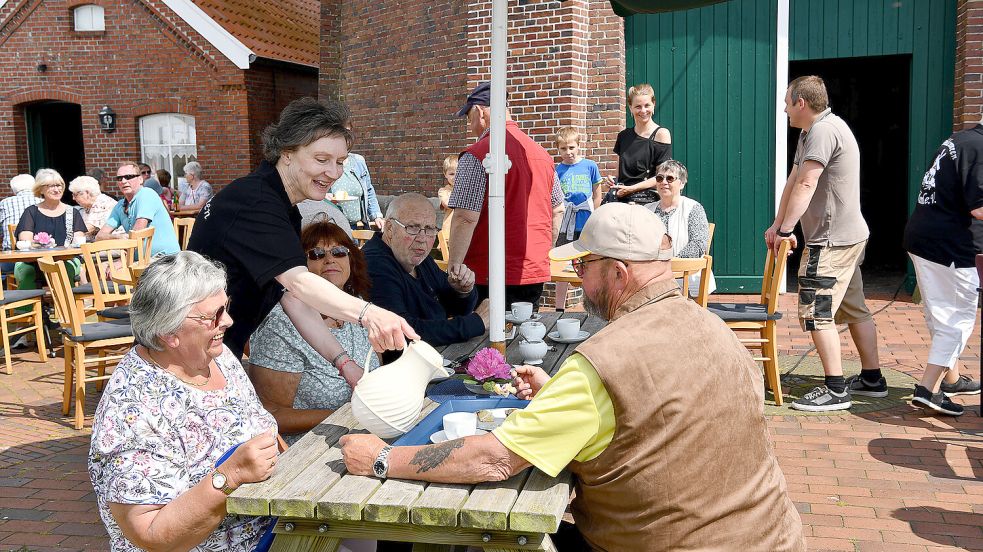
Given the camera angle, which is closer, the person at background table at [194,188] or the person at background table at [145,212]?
the person at background table at [145,212]

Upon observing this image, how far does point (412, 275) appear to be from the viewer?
14.1ft

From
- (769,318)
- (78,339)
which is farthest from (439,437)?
(78,339)

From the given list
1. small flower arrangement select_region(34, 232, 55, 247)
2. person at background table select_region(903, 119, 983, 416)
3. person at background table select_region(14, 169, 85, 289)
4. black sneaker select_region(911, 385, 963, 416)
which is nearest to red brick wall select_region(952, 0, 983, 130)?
person at background table select_region(903, 119, 983, 416)

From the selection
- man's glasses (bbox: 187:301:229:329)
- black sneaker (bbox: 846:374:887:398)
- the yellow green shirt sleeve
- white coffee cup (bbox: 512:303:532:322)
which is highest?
man's glasses (bbox: 187:301:229:329)

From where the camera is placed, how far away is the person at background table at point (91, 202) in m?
9.13

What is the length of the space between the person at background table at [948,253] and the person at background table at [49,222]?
720 cm

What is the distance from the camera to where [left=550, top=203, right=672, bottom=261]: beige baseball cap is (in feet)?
7.11

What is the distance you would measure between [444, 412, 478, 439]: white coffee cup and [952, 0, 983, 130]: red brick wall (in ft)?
23.4

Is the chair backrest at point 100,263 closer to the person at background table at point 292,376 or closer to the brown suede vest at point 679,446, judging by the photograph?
the person at background table at point 292,376

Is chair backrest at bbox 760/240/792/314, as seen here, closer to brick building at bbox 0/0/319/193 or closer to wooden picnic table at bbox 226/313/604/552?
wooden picnic table at bbox 226/313/604/552

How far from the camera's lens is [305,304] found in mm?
2908

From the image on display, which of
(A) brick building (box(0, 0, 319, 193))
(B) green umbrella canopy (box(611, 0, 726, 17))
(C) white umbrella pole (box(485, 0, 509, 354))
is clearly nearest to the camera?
(C) white umbrella pole (box(485, 0, 509, 354))

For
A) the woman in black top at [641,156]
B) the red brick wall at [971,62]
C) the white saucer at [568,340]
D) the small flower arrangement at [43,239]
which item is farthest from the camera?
the small flower arrangement at [43,239]

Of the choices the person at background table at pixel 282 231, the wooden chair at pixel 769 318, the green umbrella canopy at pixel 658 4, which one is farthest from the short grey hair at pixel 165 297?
the wooden chair at pixel 769 318
